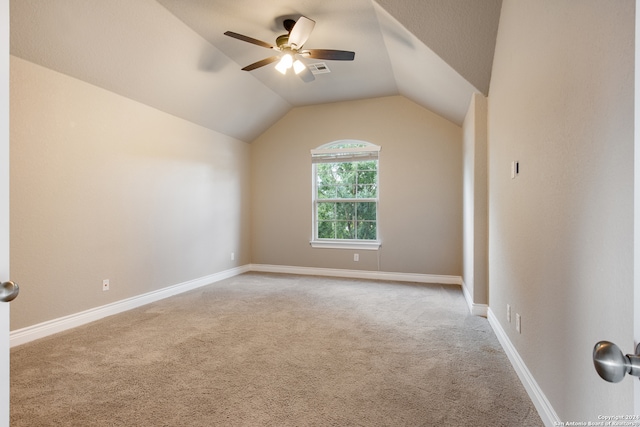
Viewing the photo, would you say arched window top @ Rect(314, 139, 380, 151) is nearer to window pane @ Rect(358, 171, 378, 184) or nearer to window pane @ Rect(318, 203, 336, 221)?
window pane @ Rect(358, 171, 378, 184)

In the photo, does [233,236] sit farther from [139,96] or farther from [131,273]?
[139,96]

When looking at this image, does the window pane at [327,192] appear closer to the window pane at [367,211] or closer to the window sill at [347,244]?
the window pane at [367,211]

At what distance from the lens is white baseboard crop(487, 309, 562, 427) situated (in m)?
1.62

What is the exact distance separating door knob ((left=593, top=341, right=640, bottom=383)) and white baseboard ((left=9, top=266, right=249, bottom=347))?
11.1ft

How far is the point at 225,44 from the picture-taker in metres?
3.64

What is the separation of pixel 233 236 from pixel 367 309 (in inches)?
113

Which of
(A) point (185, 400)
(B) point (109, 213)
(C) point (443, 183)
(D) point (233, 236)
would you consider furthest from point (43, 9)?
(C) point (443, 183)

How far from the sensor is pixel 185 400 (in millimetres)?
1913

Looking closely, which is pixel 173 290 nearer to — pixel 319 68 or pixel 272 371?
pixel 272 371

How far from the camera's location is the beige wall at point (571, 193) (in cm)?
104

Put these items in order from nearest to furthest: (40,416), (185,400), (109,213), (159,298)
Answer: (40,416) < (185,400) < (109,213) < (159,298)

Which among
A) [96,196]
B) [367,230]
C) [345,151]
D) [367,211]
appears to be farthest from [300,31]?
[367,230]

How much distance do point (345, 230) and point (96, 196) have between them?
3.62 meters
